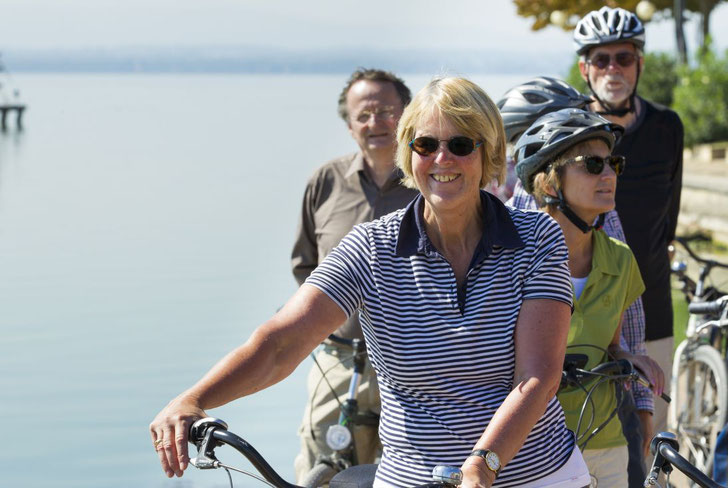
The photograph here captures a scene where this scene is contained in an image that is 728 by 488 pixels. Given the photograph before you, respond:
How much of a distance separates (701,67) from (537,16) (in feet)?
32.3

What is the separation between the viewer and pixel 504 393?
2.73m

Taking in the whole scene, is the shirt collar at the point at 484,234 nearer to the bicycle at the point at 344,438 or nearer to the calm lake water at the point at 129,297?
→ the bicycle at the point at 344,438

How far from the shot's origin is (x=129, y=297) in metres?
15.8

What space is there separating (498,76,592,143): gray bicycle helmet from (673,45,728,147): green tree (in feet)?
49.0

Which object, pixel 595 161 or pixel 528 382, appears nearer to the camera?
pixel 528 382

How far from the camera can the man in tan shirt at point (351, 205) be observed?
196 inches

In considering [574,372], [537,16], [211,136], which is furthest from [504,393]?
[211,136]

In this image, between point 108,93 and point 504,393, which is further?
point 108,93

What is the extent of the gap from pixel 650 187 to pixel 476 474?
2.87m

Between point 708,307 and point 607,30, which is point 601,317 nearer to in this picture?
point 708,307

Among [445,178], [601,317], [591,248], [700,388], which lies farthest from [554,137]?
[700,388]

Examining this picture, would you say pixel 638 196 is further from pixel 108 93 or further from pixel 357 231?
pixel 108 93

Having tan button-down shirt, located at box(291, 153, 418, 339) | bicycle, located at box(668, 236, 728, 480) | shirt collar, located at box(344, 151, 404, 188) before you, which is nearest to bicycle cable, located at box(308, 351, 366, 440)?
tan button-down shirt, located at box(291, 153, 418, 339)

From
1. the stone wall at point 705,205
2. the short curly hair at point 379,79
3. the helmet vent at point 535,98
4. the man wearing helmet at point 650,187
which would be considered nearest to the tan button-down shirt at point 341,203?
the short curly hair at point 379,79
